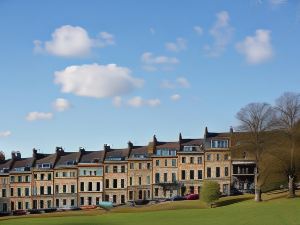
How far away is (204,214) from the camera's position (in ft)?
213

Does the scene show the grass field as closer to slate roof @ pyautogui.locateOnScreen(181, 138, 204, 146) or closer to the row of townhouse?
the row of townhouse

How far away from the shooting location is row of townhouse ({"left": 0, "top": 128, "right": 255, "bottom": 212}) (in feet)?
345

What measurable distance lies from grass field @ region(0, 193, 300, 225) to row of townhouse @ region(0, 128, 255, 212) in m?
23.8

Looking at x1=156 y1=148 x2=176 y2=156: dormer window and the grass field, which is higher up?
x1=156 y1=148 x2=176 y2=156: dormer window

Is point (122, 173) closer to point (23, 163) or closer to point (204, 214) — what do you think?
point (23, 163)

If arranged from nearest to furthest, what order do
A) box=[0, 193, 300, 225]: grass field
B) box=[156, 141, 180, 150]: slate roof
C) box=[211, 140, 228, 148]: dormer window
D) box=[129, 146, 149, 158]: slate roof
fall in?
box=[0, 193, 300, 225]: grass field → box=[211, 140, 228, 148]: dormer window → box=[156, 141, 180, 150]: slate roof → box=[129, 146, 149, 158]: slate roof

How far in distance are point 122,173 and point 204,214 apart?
4903cm

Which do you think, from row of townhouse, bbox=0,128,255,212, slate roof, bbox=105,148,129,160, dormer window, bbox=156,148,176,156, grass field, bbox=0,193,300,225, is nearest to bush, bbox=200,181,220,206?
grass field, bbox=0,193,300,225

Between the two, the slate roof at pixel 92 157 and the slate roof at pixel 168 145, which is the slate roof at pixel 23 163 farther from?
the slate roof at pixel 168 145

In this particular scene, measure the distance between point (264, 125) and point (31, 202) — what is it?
59.0m

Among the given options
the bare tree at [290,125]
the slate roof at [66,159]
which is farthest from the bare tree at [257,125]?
the slate roof at [66,159]

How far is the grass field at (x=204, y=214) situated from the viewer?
56.1m

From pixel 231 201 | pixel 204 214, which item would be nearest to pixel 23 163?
pixel 231 201

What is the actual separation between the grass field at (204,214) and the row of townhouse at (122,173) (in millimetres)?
23782
